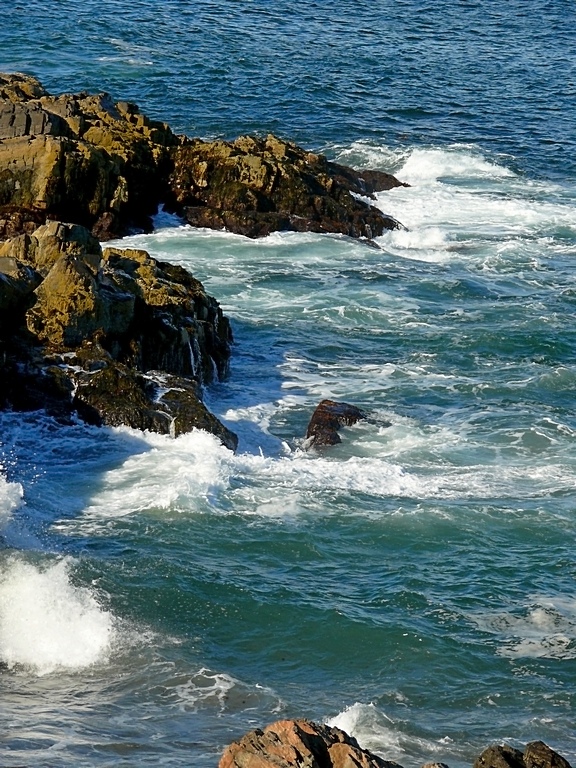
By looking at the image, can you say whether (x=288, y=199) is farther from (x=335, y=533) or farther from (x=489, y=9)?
(x=489, y=9)

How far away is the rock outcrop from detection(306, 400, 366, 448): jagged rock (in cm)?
166

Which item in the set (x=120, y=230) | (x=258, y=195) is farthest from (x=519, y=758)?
(x=258, y=195)

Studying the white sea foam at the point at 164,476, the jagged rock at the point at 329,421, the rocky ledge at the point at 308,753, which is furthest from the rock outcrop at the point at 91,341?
the rocky ledge at the point at 308,753

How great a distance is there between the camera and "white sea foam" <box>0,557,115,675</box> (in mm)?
15523

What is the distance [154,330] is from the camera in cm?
2400

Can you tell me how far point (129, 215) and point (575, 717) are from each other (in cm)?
2261

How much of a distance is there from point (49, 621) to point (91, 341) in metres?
7.71

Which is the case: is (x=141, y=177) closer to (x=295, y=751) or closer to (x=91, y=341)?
(x=91, y=341)

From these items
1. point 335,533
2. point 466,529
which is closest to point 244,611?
point 335,533

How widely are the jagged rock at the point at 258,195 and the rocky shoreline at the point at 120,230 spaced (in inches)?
1.5

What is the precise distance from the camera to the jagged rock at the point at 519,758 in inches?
449

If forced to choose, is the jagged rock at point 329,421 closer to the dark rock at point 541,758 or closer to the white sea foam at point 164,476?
the white sea foam at point 164,476

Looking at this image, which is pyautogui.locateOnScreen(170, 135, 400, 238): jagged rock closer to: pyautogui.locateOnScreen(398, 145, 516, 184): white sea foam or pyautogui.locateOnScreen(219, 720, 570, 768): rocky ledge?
pyautogui.locateOnScreen(398, 145, 516, 184): white sea foam

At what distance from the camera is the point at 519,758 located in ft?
37.9
